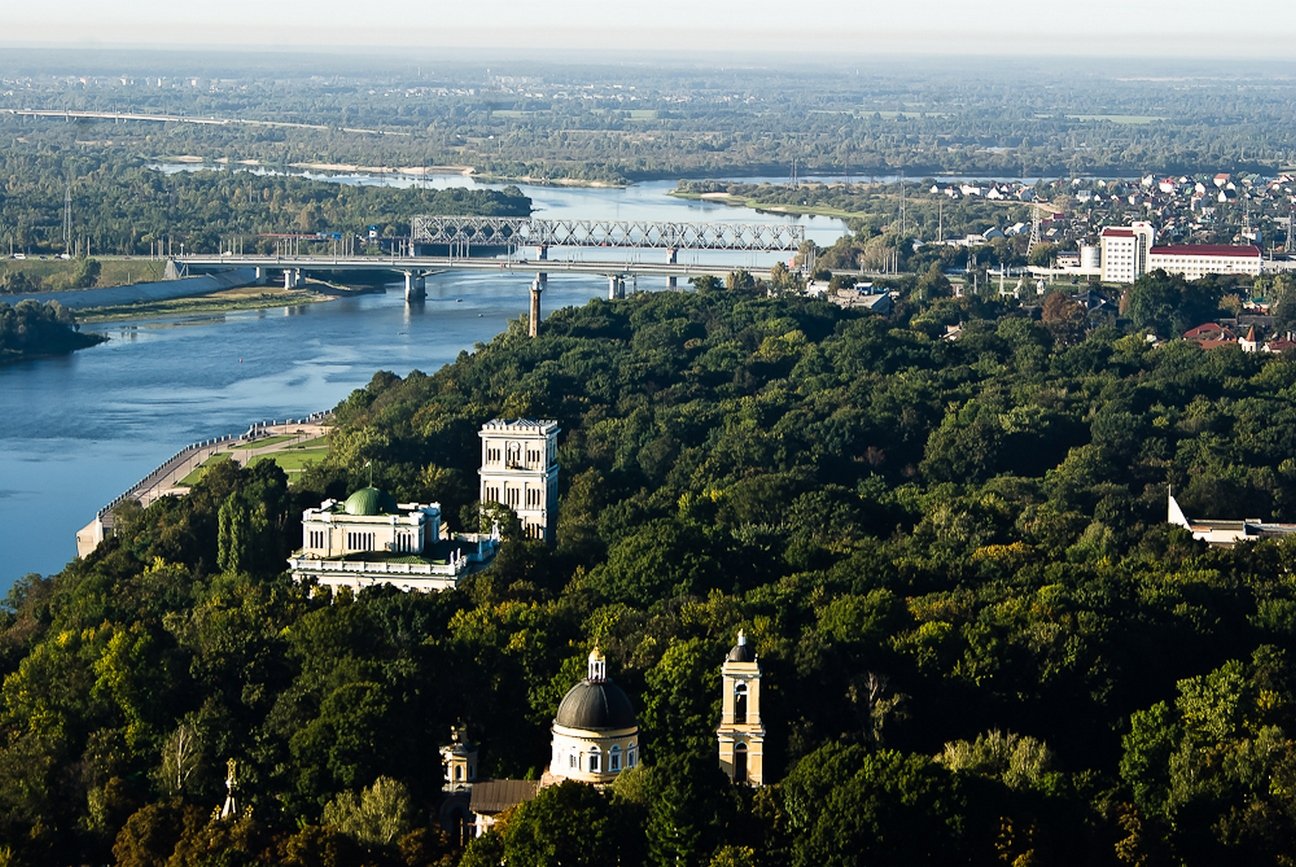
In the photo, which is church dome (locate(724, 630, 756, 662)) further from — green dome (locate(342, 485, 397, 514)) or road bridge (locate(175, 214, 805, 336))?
road bridge (locate(175, 214, 805, 336))

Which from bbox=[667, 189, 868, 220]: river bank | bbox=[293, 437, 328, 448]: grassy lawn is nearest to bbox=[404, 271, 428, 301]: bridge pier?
bbox=[293, 437, 328, 448]: grassy lawn

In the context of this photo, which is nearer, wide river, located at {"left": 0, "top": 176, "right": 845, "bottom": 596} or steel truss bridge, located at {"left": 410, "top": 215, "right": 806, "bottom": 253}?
wide river, located at {"left": 0, "top": 176, "right": 845, "bottom": 596}

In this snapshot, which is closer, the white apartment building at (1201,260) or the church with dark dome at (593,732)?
the church with dark dome at (593,732)

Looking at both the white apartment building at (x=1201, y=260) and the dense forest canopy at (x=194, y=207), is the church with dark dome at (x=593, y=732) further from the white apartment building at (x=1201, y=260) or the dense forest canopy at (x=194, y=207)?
the dense forest canopy at (x=194, y=207)

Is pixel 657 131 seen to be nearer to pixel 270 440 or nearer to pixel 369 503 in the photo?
pixel 270 440

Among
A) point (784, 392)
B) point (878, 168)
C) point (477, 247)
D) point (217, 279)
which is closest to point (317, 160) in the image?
point (878, 168)

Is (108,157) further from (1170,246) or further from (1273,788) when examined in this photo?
(1273,788)

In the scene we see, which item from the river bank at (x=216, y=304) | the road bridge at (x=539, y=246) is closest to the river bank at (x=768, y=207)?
the road bridge at (x=539, y=246)
